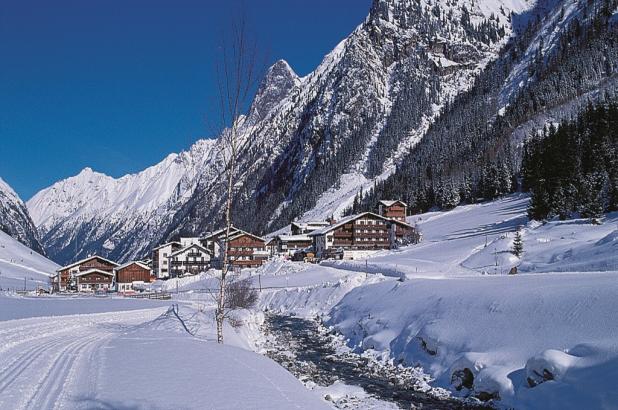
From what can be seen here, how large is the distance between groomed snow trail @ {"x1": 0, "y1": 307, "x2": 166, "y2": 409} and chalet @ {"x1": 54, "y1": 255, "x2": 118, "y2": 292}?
261ft

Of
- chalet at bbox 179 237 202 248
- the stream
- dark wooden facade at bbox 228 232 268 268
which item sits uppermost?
chalet at bbox 179 237 202 248

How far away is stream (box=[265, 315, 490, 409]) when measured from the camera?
1890 cm

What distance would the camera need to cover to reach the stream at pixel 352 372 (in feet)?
62.0

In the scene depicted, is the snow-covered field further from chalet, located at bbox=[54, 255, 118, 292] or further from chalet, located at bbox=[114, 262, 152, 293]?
chalet, located at bbox=[54, 255, 118, 292]

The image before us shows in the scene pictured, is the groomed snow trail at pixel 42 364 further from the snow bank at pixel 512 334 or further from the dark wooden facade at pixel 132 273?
the dark wooden facade at pixel 132 273

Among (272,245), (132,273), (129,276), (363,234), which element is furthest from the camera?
(272,245)

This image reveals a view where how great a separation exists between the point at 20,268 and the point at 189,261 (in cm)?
6475

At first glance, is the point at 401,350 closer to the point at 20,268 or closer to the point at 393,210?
the point at 393,210

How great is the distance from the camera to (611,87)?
16312cm

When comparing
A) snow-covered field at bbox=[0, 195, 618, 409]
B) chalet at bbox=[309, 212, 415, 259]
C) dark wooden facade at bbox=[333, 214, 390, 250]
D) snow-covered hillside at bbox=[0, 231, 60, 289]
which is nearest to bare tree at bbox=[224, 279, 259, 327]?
snow-covered field at bbox=[0, 195, 618, 409]

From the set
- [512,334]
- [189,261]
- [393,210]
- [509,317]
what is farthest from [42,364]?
[393,210]

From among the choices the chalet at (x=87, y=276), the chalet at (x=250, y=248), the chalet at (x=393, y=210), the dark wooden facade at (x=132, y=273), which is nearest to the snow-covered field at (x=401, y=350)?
the dark wooden facade at (x=132, y=273)

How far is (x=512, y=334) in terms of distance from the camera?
65.4 feet

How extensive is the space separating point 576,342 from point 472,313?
769 cm
